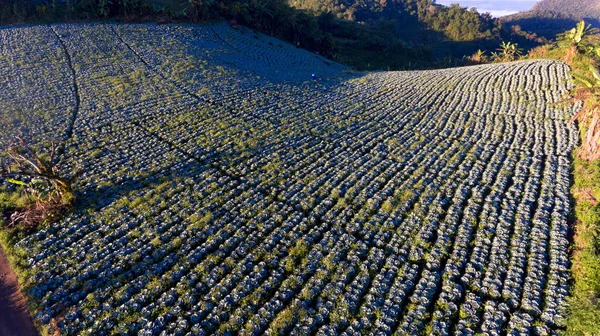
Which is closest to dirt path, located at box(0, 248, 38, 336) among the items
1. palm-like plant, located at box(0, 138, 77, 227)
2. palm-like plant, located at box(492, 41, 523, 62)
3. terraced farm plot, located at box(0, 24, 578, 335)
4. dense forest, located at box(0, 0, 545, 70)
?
terraced farm plot, located at box(0, 24, 578, 335)

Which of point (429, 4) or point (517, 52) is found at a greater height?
point (429, 4)

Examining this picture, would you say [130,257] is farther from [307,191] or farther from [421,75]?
[421,75]

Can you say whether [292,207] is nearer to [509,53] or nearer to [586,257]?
[586,257]

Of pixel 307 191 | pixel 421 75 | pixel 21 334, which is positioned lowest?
pixel 21 334

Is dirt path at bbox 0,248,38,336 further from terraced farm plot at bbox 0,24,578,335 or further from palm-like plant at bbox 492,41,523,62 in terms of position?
palm-like plant at bbox 492,41,523,62

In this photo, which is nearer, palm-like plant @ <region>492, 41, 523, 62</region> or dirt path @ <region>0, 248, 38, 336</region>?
dirt path @ <region>0, 248, 38, 336</region>

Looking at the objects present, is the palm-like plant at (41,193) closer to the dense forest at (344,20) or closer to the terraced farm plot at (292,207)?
the terraced farm plot at (292,207)

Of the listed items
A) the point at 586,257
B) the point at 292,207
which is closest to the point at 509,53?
the point at 586,257

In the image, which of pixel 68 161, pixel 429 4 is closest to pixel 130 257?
pixel 68 161
